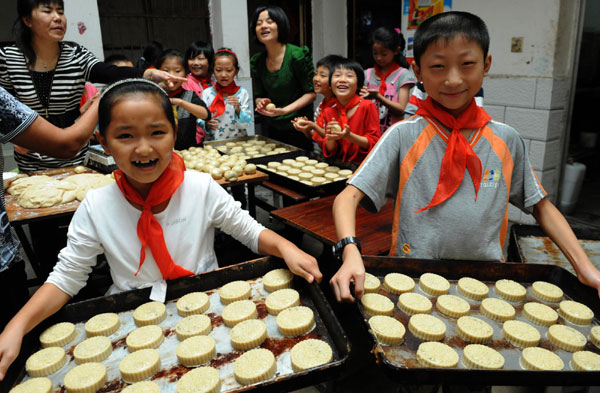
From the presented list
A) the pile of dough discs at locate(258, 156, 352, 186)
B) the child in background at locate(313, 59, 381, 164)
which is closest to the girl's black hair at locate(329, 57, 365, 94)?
the child in background at locate(313, 59, 381, 164)

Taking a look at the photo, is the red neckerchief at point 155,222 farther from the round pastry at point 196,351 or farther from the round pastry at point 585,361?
the round pastry at point 585,361

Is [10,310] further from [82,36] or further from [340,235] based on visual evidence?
[82,36]

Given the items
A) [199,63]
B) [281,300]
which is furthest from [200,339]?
[199,63]

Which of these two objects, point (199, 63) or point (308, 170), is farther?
point (199, 63)

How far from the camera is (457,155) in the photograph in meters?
1.59

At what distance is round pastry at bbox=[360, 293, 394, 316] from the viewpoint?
1450 millimetres

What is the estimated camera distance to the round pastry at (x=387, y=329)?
52.6 inches

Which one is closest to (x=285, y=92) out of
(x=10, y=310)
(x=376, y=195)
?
(x=376, y=195)

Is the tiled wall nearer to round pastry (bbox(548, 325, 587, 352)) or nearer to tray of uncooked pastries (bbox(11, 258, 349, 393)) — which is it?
round pastry (bbox(548, 325, 587, 352))

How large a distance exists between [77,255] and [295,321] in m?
0.89

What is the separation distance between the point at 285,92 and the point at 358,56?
3680mm

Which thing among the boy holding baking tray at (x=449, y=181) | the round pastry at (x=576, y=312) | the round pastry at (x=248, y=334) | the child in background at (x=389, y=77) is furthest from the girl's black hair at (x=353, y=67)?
the round pastry at (x=248, y=334)

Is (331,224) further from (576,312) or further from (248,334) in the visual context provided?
(576,312)

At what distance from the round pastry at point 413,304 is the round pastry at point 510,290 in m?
0.32
